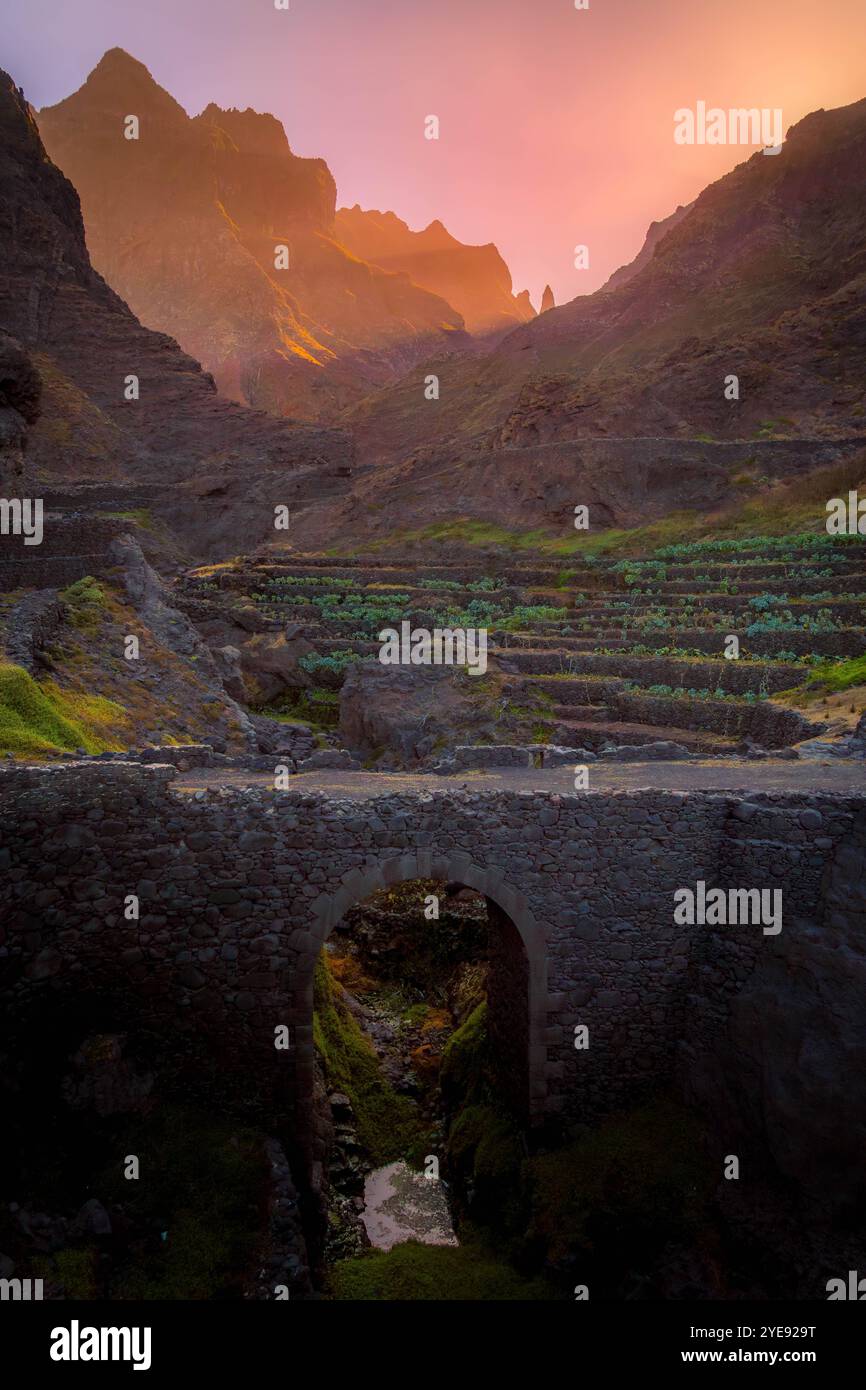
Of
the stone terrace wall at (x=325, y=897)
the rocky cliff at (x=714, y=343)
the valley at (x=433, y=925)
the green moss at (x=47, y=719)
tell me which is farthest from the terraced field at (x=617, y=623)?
the rocky cliff at (x=714, y=343)

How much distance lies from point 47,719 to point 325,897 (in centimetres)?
683

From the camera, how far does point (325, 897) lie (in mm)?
10297

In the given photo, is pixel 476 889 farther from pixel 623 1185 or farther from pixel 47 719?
pixel 47 719

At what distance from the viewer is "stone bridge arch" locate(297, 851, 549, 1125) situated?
10.3m

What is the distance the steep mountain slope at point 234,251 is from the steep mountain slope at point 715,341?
2878 centimetres

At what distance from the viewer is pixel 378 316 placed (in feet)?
559

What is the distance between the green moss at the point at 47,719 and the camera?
13.1m

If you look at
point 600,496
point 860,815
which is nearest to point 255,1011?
point 860,815

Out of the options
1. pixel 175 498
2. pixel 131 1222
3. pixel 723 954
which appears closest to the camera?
pixel 131 1222

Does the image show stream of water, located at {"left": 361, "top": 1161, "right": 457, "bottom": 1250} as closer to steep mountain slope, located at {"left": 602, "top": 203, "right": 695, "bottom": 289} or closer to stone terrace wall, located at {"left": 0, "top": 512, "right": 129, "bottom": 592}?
stone terrace wall, located at {"left": 0, "top": 512, "right": 129, "bottom": 592}

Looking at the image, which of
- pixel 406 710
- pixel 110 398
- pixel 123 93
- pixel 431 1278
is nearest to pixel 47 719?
pixel 431 1278

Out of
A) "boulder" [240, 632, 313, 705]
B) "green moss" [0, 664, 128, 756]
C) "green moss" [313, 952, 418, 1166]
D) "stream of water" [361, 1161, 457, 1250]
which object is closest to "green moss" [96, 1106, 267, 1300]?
"stream of water" [361, 1161, 457, 1250]
